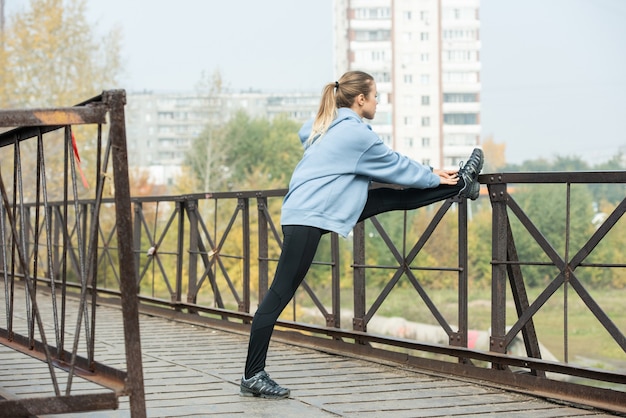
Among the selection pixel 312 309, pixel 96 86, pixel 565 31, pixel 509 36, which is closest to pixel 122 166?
pixel 96 86

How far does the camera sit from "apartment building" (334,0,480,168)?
269ft

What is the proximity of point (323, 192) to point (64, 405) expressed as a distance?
1.93 metres

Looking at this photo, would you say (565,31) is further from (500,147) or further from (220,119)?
(220,119)

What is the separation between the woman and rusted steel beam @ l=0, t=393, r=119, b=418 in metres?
1.61

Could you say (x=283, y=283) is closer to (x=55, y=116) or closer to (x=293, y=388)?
(x=293, y=388)

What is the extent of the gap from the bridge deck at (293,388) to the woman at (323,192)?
292 mm

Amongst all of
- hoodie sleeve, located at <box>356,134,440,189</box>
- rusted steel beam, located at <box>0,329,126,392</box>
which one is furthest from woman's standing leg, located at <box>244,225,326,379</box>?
rusted steel beam, located at <box>0,329,126,392</box>

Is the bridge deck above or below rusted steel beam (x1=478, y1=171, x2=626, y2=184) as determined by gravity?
below

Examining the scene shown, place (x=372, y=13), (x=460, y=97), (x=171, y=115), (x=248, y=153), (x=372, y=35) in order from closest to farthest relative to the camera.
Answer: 1. (x=248, y=153)
2. (x=372, y=35)
3. (x=372, y=13)
4. (x=460, y=97)
5. (x=171, y=115)

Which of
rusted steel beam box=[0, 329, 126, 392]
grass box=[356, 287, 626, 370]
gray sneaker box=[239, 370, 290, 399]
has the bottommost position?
grass box=[356, 287, 626, 370]

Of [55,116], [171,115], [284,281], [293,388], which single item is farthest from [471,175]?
[171,115]

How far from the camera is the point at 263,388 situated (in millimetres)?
4941

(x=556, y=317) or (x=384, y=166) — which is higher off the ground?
(x=384, y=166)

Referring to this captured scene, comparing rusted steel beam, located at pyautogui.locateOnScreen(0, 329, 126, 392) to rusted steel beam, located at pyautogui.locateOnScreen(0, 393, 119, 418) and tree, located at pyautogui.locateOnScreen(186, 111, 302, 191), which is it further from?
tree, located at pyautogui.locateOnScreen(186, 111, 302, 191)
